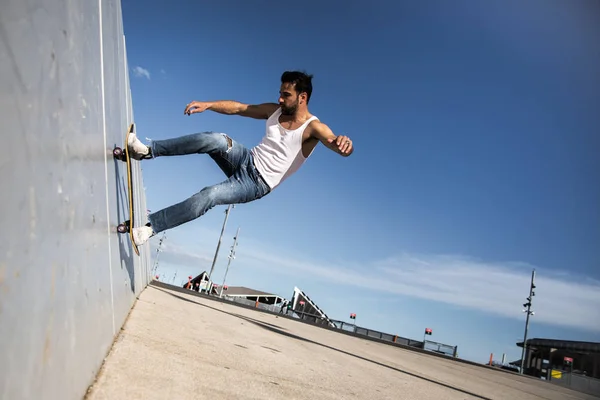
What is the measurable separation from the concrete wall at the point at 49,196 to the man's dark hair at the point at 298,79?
2.35m

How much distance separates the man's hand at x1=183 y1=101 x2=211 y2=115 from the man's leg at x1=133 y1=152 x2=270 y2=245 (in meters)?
0.58

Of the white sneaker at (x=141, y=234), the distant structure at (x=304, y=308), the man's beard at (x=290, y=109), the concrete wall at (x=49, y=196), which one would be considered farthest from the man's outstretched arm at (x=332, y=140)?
the distant structure at (x=304, y=308)

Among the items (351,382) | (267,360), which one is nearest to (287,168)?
(267,360)

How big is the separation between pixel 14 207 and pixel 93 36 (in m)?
1.01

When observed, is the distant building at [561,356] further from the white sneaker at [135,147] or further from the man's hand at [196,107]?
the white sneaker at [135,147]

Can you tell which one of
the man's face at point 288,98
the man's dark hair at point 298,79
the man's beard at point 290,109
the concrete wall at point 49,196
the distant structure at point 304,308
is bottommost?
the distant structure at point 304,308

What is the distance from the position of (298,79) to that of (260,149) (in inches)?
29.9

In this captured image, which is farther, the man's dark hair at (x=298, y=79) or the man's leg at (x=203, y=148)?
the man's dark hair at (x=298, y=79)

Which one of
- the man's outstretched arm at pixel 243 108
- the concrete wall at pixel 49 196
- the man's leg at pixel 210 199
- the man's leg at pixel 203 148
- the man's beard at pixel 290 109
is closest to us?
the concrete wall at pixel 49 196

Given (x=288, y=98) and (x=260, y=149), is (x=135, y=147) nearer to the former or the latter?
(x=260, y=149)

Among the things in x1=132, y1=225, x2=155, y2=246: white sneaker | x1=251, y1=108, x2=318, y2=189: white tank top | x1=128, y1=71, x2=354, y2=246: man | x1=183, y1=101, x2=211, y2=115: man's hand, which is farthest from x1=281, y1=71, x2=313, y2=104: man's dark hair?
x1=132, y1=225, x2=155, y2=246: white sneaker

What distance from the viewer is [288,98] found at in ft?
12.4

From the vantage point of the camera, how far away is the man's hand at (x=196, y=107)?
352cm

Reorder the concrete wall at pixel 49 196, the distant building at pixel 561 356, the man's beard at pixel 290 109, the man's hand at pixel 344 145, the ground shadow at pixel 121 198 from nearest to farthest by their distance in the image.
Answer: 1. the concrete wall at pixel 49 196
2. the ground shadow at pixel 121 198
3. the man's hand at pixel 344 145
4. the man's beard at pixel 290 109
5. the distant building at pixel 561 356
